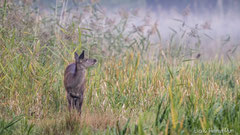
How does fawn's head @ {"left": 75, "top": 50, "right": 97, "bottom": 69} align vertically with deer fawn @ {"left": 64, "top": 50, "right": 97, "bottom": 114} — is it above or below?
above

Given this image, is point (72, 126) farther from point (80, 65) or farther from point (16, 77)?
point (16, 77)

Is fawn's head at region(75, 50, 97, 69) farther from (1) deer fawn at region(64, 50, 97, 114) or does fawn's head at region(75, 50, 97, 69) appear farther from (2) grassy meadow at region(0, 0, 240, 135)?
(2) grassy meadow at region(0, 0, 240, 135)

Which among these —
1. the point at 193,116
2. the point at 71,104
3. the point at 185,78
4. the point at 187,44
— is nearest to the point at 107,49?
the point at 187,44

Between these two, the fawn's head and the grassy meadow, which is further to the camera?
the fawn's head

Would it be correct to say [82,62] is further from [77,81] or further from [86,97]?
[86,97]

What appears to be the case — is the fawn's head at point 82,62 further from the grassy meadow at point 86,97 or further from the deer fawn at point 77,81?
the grassy meadow at point 86,97

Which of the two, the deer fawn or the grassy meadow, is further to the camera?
the deer fawn

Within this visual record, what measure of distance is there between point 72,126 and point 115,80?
5.95ft

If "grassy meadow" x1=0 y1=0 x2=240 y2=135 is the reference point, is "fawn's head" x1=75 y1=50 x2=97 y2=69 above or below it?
above

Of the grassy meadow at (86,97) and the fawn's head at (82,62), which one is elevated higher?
the fawn's head at (82,62)

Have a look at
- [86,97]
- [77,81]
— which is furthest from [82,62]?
[86,97]

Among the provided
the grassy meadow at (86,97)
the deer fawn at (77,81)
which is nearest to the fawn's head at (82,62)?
the deer fawn at (77,81)

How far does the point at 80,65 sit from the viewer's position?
3883mm

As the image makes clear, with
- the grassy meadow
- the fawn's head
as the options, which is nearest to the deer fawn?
the fawn's head
